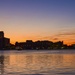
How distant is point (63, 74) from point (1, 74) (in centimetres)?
703

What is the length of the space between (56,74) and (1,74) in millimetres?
6236

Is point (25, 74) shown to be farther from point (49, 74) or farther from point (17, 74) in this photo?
point (49, 74)

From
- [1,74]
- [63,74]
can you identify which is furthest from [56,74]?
[1,74]

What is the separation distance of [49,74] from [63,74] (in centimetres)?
159

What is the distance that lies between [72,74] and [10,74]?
7025 mm

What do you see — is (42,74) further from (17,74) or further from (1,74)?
(1,74)

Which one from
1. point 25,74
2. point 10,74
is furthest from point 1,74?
point 25,74

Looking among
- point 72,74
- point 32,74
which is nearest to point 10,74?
point 32,74

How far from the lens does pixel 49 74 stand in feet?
87.4

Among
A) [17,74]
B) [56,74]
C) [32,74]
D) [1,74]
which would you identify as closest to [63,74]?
[56,74]

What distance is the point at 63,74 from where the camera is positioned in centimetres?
2650

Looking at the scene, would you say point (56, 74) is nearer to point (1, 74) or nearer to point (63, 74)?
point (63, 74)

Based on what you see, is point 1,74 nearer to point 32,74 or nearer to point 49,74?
point 32,74

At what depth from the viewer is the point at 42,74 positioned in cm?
2689
